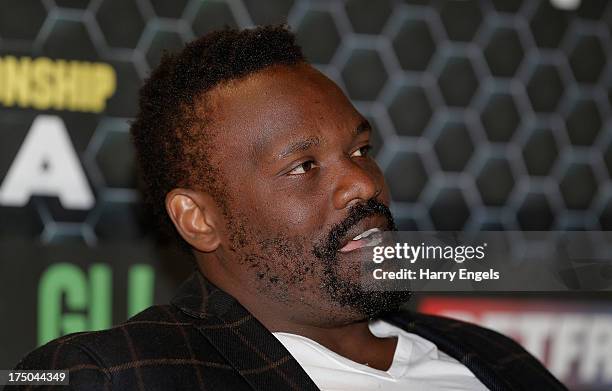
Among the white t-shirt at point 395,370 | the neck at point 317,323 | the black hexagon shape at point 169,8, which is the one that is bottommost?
the white t-shirt at point 395,370

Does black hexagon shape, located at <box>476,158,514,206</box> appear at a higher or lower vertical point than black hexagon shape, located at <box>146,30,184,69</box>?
lower

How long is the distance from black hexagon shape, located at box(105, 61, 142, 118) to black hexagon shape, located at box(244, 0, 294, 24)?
0.93ft

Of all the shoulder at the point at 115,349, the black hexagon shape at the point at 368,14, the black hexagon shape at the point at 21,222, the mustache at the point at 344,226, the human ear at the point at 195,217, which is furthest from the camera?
the black hexagon shape at the point at 368,14

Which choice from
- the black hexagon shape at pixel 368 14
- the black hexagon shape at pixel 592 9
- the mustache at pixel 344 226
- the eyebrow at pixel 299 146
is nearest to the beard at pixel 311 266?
the mustache at pixel 344 226

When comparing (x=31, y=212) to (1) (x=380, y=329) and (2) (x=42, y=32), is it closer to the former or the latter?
(2) (x=42, y=32)

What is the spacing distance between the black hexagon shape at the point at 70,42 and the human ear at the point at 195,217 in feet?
2.19

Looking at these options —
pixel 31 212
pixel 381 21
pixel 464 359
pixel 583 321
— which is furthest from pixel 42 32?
pixel 583 321

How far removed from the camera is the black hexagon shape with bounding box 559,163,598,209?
192 cm

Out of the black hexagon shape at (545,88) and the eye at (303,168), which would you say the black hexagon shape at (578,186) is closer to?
the black hexagon shape at (545,88)

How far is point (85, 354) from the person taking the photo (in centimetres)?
92

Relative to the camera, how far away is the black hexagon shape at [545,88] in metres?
1.92

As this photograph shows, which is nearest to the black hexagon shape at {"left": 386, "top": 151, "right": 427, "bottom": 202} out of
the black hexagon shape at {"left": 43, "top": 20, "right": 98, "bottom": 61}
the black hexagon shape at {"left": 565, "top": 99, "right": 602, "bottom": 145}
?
the black hexagon shape at {"left": 565, "top": 99, "right": 602, "bottom": 145}

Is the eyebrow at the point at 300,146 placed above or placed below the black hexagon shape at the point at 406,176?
below

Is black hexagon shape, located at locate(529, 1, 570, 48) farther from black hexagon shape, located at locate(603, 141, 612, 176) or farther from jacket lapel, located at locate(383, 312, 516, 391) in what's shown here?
jacket lapel, located at locate(383, 312, 516, 391)
